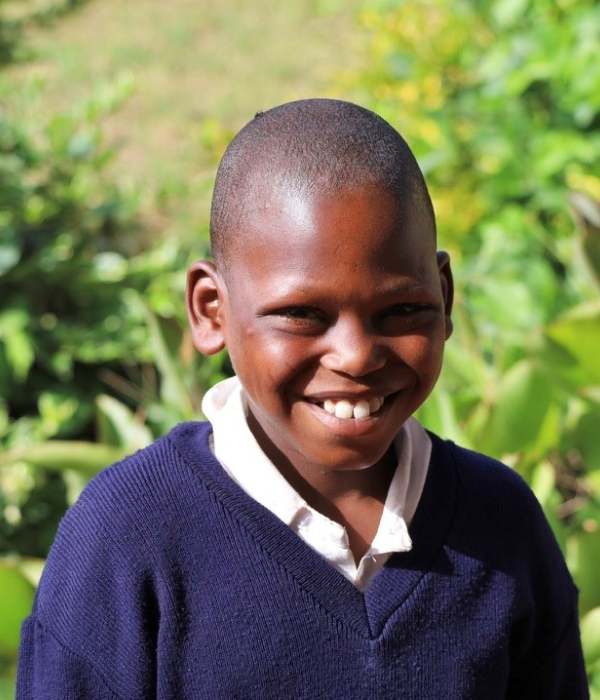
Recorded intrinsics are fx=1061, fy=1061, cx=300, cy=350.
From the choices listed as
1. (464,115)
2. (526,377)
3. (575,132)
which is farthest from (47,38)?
(526,377)

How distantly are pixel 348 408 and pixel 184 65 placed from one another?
214 inches

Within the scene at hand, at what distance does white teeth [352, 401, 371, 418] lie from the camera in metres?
1.07

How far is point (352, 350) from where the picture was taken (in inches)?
40.5

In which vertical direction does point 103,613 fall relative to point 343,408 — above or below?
below

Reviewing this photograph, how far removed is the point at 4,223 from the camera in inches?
115

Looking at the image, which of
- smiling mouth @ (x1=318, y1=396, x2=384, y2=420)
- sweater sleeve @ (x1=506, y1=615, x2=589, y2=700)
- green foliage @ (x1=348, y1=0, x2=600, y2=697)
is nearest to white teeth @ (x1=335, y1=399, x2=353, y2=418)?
smiling mouth @ (x1=318, y1=396, x2=384, y2=420)

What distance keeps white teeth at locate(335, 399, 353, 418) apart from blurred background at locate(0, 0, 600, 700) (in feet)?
2.80

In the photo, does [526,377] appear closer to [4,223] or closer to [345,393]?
[345,393]

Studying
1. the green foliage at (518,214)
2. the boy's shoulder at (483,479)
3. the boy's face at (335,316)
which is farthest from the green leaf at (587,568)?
the boy's face at (335,316)

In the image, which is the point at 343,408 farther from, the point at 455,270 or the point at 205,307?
the point at 455,270

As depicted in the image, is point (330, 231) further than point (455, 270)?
No

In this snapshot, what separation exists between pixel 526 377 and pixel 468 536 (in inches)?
33.1

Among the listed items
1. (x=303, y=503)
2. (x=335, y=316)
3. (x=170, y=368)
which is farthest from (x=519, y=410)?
(x=335, y=316)

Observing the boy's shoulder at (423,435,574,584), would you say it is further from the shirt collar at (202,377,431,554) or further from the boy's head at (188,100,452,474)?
the boy's head at (188,100,452,474)
